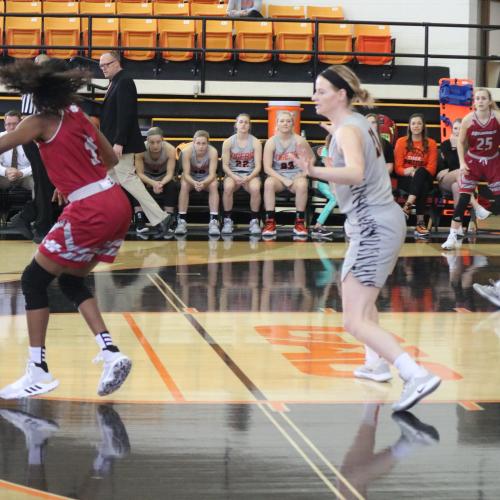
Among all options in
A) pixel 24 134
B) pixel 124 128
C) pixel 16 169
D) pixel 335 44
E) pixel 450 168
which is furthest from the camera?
pixel 335 44

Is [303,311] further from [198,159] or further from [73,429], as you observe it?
[198,159]

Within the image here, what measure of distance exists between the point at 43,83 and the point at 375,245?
1.62 meters

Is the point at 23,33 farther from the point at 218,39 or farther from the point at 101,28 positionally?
the point at 218,39

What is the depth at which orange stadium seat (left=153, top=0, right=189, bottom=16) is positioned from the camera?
16.5 meters

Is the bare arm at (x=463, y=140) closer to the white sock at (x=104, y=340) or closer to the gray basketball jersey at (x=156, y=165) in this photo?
the gray basketball jersey at (x=156, y=165)

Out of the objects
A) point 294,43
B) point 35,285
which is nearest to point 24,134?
point 35,285

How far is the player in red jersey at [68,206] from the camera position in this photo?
4.62 meters

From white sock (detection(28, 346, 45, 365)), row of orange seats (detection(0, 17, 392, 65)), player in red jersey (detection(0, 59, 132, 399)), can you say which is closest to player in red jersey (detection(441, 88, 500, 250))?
row of orange seats (detection(0, 17, 392, 65))

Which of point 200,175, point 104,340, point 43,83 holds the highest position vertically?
point 43,83

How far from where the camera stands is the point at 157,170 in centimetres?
1265

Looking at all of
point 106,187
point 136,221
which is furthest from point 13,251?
point 106,187

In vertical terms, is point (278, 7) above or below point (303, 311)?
above

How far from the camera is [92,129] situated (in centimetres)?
481

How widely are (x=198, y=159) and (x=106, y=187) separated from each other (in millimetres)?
7700
